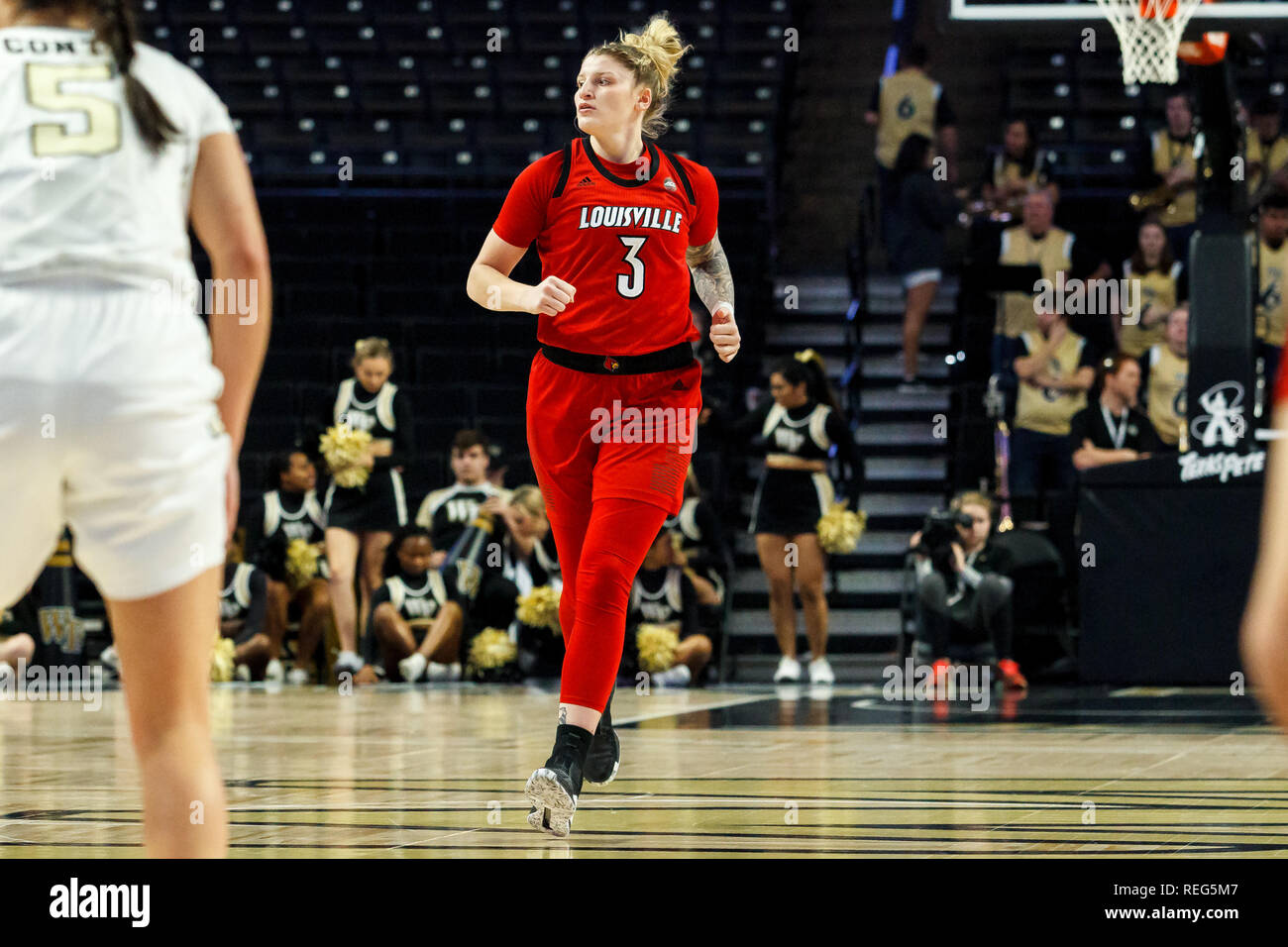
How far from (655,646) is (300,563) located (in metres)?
2.49

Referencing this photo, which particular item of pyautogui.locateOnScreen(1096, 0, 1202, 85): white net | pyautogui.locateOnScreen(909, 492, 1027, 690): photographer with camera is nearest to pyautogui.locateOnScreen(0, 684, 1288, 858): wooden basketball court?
pyautogui.locateOnScreen(909, 492, 1027, 690): photographer with camera

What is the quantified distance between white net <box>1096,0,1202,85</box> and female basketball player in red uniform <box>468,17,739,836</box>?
3762 millimetres

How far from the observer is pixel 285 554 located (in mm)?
11453

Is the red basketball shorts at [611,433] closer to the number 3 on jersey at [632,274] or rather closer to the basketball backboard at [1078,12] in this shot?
the number 3 on jersey at [632,274]

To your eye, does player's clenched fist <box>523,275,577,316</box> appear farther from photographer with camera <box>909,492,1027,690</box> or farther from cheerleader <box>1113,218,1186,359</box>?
cheerleader <box>1113,218,1186,359</box>

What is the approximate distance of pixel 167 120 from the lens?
101 inches

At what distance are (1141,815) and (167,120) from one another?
3525 millimetres

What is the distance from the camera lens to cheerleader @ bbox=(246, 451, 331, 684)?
37.6ft

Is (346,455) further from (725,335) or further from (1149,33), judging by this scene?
(725,335)

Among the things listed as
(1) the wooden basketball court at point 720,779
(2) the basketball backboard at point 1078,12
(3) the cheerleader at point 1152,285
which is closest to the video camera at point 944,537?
(1) the wooden basketball court at point 720,779

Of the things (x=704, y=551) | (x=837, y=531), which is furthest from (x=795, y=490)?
(x=704, y=551)

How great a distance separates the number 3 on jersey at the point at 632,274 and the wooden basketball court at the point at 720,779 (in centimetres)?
150

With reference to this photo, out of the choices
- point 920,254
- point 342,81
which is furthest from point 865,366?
point 342,81

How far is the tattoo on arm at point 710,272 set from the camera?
544 centimetres
